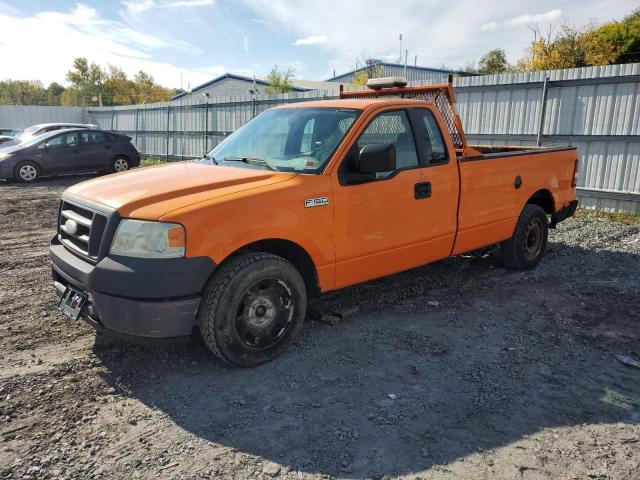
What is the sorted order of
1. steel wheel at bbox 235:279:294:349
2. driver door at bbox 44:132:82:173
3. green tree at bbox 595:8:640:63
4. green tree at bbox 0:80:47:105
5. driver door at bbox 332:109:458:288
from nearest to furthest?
steel wheel at bbox 235:279:294:349
driver door at bbox 332:109:458:288
driver door at bbox 44:132:82:173
green tree at bbox 595:8:640:63
green tree at bbox 0:80:47:105

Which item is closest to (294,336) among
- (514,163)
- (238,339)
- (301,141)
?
(238,339)

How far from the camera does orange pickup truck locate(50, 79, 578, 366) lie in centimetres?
340

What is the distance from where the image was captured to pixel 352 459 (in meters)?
2.86

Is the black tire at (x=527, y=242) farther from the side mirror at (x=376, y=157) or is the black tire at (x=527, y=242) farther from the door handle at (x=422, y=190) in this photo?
the side mirror at (x=376, y=157)

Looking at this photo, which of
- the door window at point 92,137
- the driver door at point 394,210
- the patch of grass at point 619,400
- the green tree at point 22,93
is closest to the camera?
the patch of grass at point 619,400

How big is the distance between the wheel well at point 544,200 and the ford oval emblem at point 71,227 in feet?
16.8

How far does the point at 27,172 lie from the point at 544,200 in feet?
46.0

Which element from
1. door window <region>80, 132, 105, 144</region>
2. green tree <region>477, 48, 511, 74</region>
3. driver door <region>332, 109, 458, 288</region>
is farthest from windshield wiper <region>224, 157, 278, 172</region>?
green tree <region>477, 48, 511, 74</region>

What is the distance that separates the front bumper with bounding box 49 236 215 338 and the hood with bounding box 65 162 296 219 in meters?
0.36

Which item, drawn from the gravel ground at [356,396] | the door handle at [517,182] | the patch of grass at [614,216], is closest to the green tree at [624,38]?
the patch of grass at [614,216]

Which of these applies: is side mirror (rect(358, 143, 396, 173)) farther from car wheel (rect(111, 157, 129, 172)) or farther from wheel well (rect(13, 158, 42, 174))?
car wheel (rect(111, 157, 129, 172))

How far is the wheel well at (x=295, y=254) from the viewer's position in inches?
154

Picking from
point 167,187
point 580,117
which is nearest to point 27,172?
point 167,187

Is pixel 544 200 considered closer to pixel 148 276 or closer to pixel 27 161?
pixel 148 276
